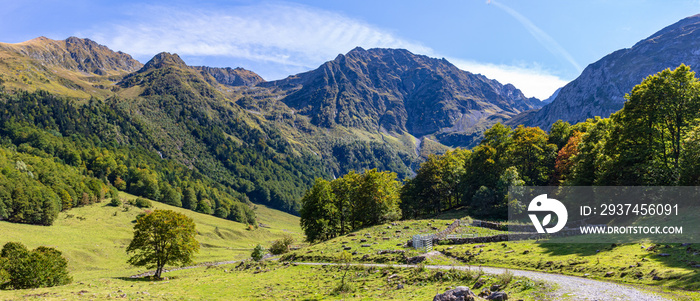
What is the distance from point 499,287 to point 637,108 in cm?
3793

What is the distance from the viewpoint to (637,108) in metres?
44.0

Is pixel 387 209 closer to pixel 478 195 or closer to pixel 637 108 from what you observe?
pixel 478 195

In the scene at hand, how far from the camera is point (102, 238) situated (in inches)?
4614

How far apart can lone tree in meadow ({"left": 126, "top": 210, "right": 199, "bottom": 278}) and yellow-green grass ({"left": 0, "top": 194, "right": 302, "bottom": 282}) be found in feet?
71.1

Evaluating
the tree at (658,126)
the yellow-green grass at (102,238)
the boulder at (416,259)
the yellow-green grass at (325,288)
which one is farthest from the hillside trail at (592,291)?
the yellow-green grass at (102,238)

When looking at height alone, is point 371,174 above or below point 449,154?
below

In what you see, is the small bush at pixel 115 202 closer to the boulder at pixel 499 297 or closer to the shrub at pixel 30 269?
the shrub at pixel 30 269

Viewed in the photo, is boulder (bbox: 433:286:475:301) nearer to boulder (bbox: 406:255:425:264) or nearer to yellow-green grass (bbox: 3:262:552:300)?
yellow-green grass (bbox: 3:262:552:300)

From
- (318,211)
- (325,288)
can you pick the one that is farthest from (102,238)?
(325,288)

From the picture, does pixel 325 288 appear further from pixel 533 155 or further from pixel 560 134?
pixel 560 134

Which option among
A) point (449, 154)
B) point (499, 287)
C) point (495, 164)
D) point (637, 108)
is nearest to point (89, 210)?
point (449, 154)

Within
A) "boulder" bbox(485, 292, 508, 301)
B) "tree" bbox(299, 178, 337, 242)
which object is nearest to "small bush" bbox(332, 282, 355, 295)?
"boulder" bbox(485, 292, 508, 301)

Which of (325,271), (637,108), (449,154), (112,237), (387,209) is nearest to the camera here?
(325,271)

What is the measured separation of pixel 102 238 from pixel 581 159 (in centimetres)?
14284
